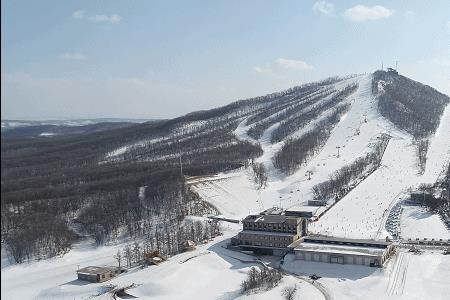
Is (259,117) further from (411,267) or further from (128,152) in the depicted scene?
(411,267)

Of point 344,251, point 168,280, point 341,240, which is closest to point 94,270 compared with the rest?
point 168,280

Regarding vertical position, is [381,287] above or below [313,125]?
below

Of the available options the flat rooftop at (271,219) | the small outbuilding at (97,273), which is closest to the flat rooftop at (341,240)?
the flat rooftop at (271,219)

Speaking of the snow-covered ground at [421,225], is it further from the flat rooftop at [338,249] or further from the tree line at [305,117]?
the tree line at [305,117]

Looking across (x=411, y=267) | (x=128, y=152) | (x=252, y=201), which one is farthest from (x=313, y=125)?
(x=411, y=267)

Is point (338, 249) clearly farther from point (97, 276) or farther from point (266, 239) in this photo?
point (97, 276)

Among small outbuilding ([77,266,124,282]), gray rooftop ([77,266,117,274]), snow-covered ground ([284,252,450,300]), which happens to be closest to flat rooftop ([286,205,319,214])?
snow-covered ground ([284,252,450,300])

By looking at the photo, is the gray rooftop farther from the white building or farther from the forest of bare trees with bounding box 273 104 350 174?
the forest of bare trees with bounding box 273 104 350 174
